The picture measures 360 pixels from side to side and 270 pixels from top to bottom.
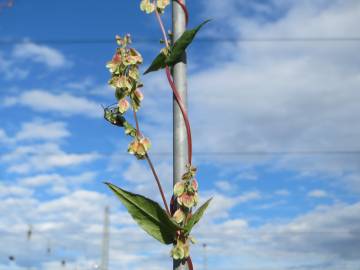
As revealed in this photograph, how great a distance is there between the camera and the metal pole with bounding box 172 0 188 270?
1.49 metres

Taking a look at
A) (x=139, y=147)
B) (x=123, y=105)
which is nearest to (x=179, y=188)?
(x=139, y=147)

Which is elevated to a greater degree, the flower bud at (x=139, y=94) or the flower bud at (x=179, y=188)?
the flower bud at (x=139, y=94)

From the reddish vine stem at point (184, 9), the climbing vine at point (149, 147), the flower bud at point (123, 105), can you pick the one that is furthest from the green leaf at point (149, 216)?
the reddish vine stem at point (184, 9)

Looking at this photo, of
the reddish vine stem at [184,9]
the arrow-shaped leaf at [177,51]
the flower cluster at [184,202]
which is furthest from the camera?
the reddish vine stem at [184,9]

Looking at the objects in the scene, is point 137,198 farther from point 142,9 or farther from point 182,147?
point 142,9

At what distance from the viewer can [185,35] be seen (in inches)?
61.1

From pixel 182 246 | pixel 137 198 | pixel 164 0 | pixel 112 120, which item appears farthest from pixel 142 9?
pixel 182 246

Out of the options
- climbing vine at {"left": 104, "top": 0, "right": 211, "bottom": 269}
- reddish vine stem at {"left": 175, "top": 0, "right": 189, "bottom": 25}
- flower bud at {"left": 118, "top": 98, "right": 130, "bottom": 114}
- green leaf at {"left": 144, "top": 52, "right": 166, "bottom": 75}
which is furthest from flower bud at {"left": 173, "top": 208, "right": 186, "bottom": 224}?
reddish vine stem at {"left": 175, "top": 0, "right": 189, "bottom": 25}

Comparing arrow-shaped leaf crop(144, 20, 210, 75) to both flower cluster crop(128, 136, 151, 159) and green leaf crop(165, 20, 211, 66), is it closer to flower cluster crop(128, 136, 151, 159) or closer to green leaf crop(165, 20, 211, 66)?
green leaf crop(165, 20, 211, 66)

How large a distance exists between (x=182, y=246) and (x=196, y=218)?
9cm

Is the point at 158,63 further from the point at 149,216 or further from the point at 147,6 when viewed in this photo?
the point at 149,216

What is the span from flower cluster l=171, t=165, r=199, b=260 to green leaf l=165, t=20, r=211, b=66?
344 millimetres

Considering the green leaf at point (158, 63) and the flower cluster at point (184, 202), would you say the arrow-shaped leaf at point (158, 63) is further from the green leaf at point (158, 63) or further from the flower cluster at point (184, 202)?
the flower cluster at point (184, 202)

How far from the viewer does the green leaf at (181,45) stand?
1.54 meters
